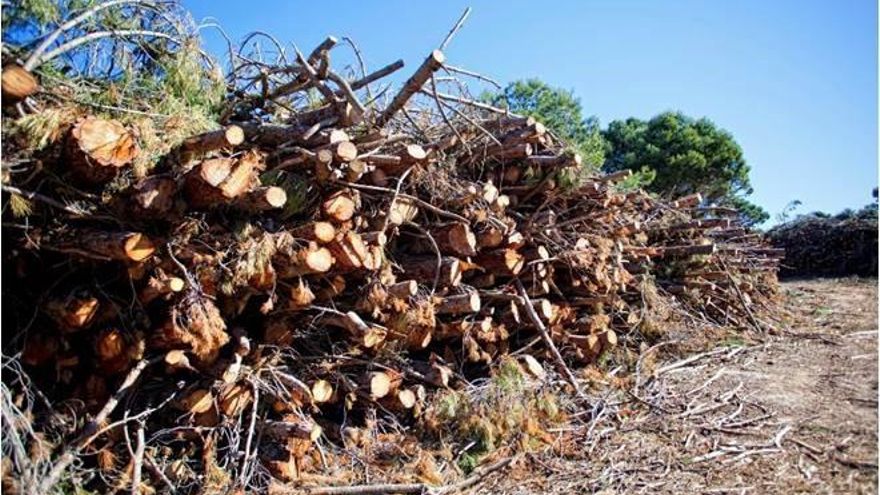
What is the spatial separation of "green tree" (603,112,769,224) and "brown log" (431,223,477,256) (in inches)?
526

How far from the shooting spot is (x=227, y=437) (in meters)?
2.96

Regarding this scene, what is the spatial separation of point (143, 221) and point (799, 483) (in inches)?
131

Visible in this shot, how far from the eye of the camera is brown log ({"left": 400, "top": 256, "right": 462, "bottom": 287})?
356 centimetres

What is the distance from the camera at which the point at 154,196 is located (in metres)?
2.50

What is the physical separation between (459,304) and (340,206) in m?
1.05

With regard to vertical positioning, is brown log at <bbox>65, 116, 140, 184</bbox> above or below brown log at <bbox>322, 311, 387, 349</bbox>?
above

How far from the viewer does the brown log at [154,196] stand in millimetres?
2486

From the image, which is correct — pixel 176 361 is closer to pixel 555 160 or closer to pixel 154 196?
pixel 154 196

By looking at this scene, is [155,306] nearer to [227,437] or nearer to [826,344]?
[227,437]

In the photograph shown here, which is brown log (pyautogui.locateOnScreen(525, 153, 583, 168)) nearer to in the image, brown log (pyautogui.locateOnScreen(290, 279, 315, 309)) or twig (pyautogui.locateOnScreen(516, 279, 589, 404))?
twig (pyautogui.locateOnScreen(516, 279, 589, 404))

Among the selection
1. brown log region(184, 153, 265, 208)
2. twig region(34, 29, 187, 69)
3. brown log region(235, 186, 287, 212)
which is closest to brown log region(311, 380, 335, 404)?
brown log region(235, 186, 287, 212)

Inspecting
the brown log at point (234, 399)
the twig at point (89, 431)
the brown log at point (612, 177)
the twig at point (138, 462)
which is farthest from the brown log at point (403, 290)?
the brown log at point (612, 177)

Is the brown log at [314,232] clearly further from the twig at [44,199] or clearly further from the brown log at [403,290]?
the twig at [44,199]

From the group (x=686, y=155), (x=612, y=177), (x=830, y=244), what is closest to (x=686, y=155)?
(x=686, y=155)
